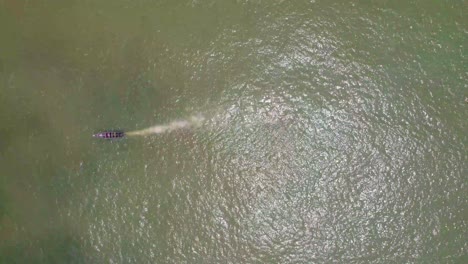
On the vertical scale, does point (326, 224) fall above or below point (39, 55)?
below

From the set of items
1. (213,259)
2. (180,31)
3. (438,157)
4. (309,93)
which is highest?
(180,31)

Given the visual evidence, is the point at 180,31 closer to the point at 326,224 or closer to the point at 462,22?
the point at 326,224

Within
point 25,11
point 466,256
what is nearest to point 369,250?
point 466,256

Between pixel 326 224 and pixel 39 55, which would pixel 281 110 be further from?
pixel 39 55

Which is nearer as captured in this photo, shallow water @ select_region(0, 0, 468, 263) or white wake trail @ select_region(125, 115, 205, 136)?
shallow water @ select_region(0, 0, 468, 263)

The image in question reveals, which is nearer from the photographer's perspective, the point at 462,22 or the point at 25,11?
the point at 462,22

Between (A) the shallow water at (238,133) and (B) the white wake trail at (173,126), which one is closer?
(A) the shallow water at (238,133)
